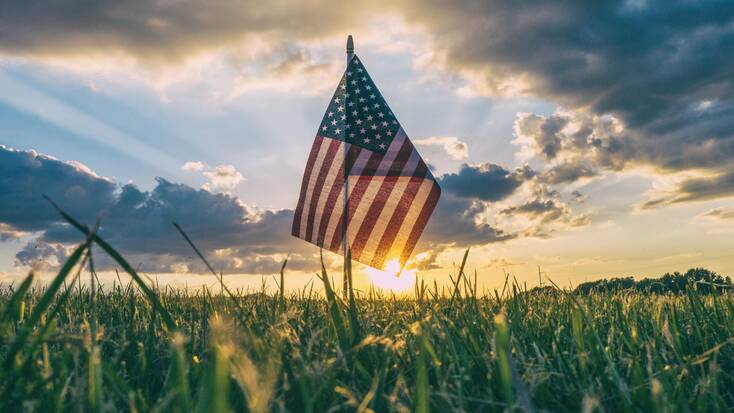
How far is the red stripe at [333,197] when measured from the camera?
34.3ft

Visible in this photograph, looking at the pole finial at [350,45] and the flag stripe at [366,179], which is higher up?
the pole finial at [350,45]

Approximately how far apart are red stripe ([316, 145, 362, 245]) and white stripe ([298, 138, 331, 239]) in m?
0.33

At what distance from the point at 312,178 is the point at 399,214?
5.59ft

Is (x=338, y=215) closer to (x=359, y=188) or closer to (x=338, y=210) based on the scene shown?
(x=338, y=210)

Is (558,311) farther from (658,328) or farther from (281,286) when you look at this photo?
(281,286)

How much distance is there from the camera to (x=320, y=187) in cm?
1062

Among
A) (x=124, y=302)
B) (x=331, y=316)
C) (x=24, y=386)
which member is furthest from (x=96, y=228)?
(x=124, y=302)

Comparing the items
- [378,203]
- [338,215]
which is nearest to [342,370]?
[338,215]

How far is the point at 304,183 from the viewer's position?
35.4ft

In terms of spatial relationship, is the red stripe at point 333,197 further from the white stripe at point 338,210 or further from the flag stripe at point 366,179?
the flag stripe at point 366,179

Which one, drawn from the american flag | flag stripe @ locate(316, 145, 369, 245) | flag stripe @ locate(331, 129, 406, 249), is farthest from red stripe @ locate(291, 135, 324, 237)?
flag stripe @ locate(331, 129, 406, 249)

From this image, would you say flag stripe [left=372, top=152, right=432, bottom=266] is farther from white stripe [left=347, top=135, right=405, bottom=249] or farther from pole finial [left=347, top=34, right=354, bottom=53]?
pole finial [left=347, top=34, right=354, bottom=53]

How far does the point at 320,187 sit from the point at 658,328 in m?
8.09

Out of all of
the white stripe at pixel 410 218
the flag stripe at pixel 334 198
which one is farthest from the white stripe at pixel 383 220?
the flag stripe at pixel 334 198
